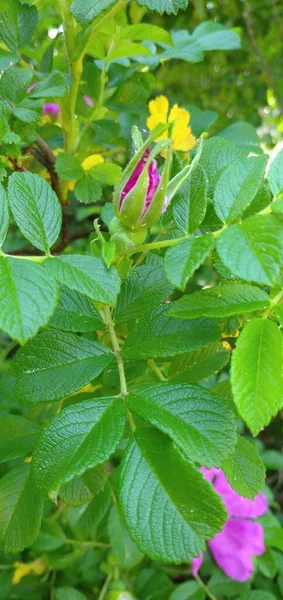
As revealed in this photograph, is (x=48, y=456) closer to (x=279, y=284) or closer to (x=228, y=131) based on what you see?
(x=279, y=284)

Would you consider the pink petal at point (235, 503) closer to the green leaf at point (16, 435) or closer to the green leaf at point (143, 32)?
the green leaf at point (16, 435)

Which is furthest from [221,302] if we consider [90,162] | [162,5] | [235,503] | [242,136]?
[235,503]

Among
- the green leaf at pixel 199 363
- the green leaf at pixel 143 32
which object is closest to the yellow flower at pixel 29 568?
the green leaf at pixel 199 363

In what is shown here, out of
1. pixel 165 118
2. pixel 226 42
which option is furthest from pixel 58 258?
pixel 226 42

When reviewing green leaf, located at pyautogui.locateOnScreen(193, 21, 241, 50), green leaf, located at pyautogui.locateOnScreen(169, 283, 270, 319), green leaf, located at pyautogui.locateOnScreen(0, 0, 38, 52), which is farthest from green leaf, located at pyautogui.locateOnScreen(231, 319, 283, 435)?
green leaf, located at pyautogui.locateOnScreen(193, 21, 241, 50)

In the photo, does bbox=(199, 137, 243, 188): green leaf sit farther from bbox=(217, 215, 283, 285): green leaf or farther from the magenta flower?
the magenta flower

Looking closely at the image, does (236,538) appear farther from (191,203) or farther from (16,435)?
(191,203)
